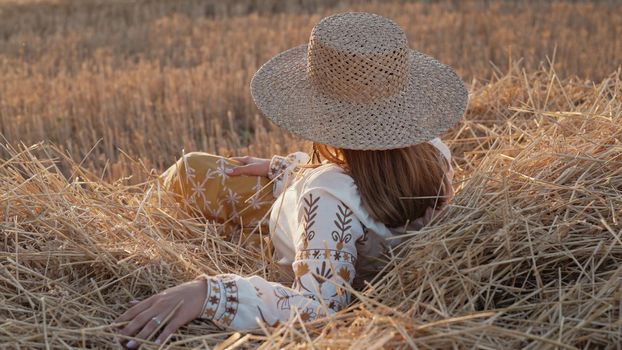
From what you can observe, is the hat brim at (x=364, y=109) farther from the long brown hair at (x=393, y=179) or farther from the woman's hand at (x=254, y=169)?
the woman's hand at (x=254, y=169)

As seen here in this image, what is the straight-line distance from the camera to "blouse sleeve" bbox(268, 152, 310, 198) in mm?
2852

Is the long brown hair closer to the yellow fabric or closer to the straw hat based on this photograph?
the straw hat

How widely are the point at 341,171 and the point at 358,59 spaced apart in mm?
307

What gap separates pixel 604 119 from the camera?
2.71 metres

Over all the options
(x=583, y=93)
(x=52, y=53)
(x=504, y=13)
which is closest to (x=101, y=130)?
(x=52, y=53)

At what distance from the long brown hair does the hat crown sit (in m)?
0.17

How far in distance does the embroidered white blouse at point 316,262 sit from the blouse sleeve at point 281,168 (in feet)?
1.51

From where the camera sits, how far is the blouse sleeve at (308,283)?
2.04 meters

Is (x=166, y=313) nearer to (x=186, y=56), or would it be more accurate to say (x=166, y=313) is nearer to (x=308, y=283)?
(x=308, y=283)

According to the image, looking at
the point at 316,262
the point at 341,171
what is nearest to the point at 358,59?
the point at 341,171

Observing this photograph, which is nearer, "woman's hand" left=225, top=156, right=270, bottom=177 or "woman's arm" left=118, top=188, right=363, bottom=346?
"woman's arm" left=118, top=188, right=363, bottom=346

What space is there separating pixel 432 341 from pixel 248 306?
494 millimetres

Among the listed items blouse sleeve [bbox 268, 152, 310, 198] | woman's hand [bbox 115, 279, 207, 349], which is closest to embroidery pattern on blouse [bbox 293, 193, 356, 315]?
woman's hand [bbox 115, 279, 207, 349]

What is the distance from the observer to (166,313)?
79.1 inches
